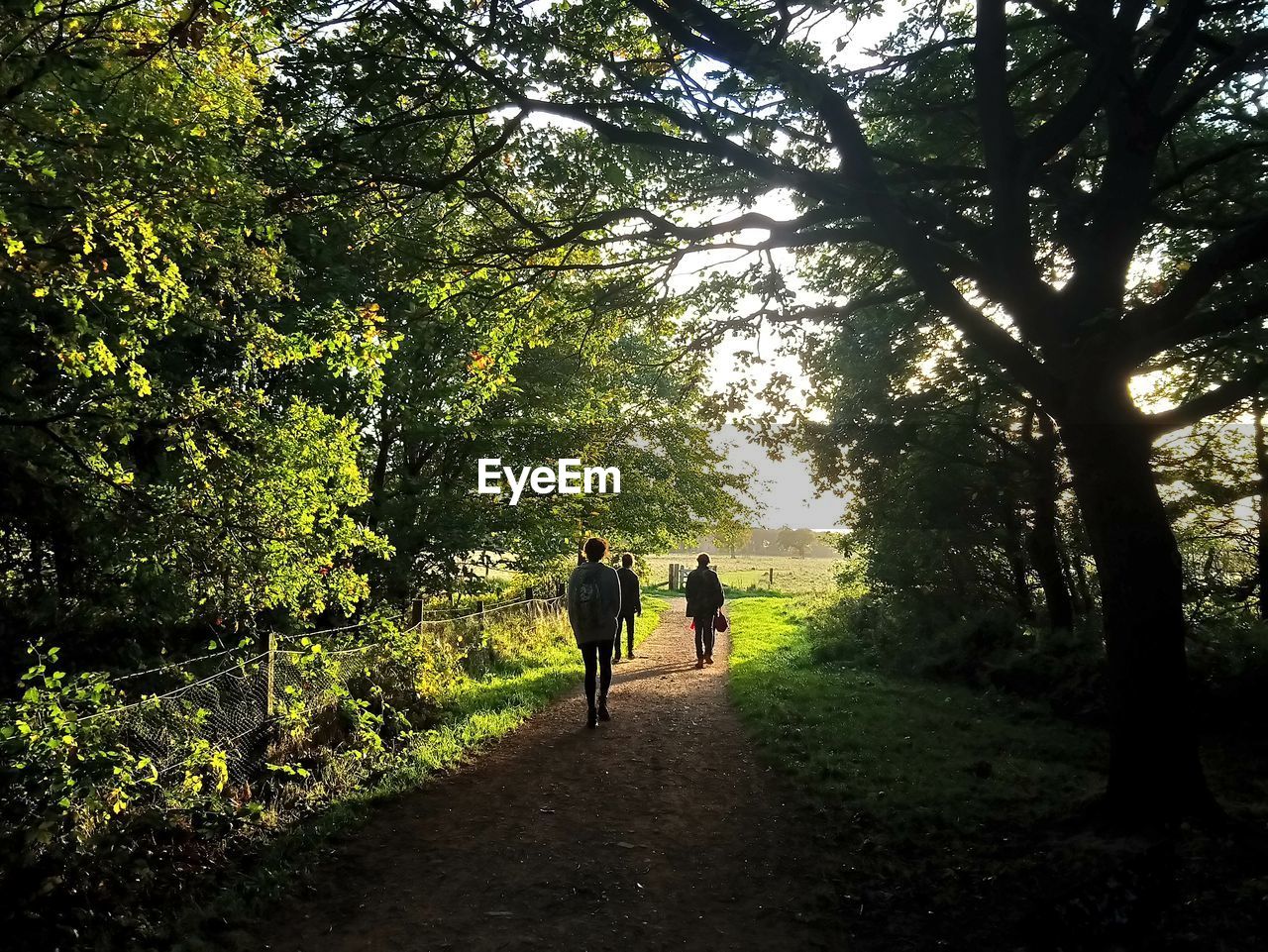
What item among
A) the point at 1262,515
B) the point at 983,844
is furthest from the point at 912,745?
the point at 1262,515

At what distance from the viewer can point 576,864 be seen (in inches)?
210

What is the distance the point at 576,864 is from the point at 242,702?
3407mm

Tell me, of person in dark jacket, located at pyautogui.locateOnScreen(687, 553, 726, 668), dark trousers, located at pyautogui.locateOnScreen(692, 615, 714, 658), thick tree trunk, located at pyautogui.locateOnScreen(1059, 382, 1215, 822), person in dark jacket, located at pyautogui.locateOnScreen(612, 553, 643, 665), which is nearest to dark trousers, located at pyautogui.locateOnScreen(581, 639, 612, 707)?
A: person in dark jacket, located at pyautogui.locateOnScreen(612, 553, 643, 665)

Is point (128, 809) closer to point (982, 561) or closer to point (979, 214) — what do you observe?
Result: point (979, 214)

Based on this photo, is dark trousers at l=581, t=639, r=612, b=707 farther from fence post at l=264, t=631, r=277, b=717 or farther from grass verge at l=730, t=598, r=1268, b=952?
fence post at l=264, t=631, r=277, b=717

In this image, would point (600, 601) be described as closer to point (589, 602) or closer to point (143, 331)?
point (589, 602)

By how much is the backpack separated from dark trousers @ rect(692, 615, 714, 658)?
20.1 feet

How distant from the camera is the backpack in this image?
883cm

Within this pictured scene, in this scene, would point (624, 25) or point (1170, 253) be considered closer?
point (624, 25)

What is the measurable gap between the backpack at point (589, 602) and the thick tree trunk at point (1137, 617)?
521 centimetres

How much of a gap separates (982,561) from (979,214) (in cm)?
795

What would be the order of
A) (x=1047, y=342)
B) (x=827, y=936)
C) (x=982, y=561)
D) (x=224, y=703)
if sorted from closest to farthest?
(x=827, y=936) → (x=1047, y=342) → (x=224, y=703) → (x=982, y=561)

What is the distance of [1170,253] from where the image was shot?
926 centimetres

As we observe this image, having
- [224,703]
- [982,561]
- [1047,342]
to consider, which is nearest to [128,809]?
[224,703]
